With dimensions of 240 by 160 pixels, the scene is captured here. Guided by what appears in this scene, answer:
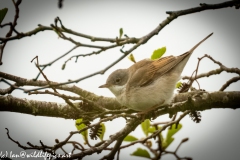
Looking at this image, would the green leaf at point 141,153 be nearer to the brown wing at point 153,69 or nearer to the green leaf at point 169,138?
the green leaf at point 169,138

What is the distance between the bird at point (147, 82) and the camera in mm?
3714

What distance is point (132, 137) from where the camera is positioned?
3.48 meters

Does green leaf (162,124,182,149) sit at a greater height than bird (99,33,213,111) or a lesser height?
lesser

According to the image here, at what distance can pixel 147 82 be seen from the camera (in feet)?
13.2

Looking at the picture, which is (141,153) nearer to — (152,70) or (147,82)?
(147,82)

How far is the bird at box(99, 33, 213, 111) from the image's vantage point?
12.2ft

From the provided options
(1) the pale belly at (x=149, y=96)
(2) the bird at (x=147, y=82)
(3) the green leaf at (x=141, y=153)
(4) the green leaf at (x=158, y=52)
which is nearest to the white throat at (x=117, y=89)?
(2) the bird at (x=147, y=82)

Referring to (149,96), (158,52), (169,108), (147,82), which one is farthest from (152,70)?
(169,108)

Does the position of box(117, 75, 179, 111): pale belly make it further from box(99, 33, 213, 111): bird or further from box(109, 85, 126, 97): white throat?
box(109, 85, 126, 97): white throat

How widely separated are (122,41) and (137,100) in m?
1.30

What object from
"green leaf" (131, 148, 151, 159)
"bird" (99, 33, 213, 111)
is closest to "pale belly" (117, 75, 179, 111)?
"bird" (99, 33, 213, 111)

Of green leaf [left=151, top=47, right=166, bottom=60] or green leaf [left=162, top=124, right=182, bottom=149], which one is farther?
green leaf [left=151, top=47, right=166, bottom=60]

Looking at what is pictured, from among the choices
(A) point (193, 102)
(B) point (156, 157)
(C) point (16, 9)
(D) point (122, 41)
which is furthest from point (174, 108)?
(C) point (16, 9)

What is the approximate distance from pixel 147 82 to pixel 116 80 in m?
0.49
